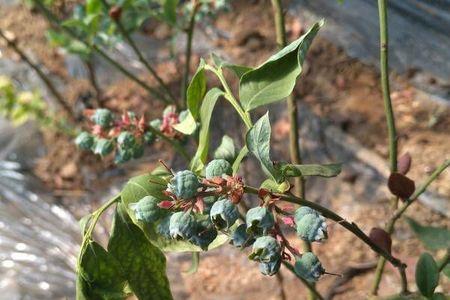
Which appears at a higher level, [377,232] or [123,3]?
[123,3]

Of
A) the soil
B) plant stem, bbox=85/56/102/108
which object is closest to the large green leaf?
the soil

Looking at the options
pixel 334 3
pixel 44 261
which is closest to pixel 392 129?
pixel 44 261

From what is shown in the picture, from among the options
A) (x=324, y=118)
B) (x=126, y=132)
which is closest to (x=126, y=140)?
(x=126, y=132)

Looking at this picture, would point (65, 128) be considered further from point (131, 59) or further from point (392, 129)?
point (392, 129)

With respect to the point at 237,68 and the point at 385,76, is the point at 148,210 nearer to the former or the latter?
the point at 237,68

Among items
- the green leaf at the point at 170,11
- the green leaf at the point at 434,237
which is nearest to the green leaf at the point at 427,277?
the green leaf at the point at 434,237

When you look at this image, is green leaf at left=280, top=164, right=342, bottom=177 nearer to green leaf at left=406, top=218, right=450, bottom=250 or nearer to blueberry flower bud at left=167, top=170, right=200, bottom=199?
blueberry flower bud at left=167, top=170, right=200, bottom=199

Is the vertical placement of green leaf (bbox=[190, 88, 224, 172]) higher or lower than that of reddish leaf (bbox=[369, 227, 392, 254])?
higher
